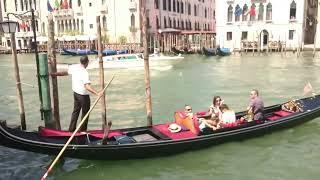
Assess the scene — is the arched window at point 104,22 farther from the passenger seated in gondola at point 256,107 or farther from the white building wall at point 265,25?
the passenger seated in gondola at point 256,107

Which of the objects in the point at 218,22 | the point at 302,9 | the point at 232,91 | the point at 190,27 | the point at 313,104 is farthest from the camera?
the point at 190,27

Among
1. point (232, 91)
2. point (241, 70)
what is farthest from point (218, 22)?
point (232, 91)

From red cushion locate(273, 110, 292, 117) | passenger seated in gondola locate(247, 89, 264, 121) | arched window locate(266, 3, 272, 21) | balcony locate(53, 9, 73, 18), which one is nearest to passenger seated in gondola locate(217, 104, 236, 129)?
passenger seated in gondola locate(247, 89, 264, 121)

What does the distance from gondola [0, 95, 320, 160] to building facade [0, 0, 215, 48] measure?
73.4 feet

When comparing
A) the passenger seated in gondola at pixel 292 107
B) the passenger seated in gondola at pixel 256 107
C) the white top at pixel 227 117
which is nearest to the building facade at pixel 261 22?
the passenger seated in gondola at pixel 292 107

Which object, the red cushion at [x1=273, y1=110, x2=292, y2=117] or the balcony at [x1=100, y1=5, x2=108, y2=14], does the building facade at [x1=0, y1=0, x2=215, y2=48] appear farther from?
the red cushion at [x1=273, y1=110, x2=292, y2=117]

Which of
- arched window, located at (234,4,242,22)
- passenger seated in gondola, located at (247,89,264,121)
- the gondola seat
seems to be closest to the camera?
the gondola seat

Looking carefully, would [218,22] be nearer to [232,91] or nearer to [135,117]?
[232,91]

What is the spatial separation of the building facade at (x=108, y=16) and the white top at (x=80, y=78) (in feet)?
74.5

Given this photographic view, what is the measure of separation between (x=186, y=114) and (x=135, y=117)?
2658 millimetres

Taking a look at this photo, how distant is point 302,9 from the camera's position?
2823 centimetres

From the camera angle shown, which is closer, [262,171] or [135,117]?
[262,171]

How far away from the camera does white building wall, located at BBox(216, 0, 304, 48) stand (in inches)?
1124

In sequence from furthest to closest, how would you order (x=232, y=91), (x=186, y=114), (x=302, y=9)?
(x=302, y=9) → (x=232, y=91) → (x=186, y=114)
